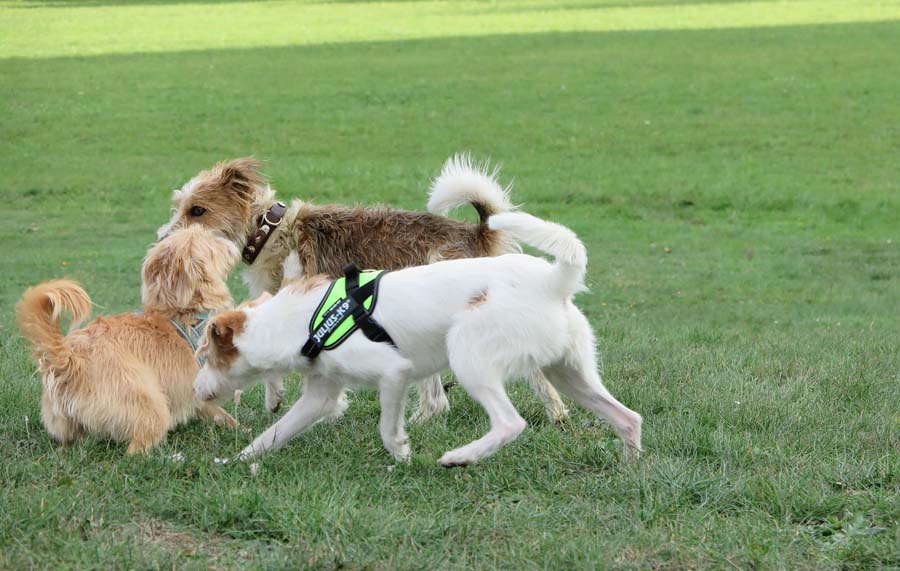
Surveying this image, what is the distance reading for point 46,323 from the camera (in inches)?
215

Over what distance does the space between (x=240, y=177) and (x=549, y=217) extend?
12360mm

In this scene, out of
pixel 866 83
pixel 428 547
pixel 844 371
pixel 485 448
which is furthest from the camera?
pixel 866 83

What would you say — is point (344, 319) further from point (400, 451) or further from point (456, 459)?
point (456, 459)

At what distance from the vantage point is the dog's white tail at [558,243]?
16.6 feet

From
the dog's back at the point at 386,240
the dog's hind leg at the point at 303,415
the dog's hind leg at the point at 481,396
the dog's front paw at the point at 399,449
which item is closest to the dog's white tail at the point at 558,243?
the dog's hind leg at the point at 481,396

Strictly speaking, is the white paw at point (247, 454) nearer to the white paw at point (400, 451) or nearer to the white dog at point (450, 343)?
the white dog at point (450, 343)

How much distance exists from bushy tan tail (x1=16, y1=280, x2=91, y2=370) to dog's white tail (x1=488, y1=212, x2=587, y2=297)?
7.08 ft

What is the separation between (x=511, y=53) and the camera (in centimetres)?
3481

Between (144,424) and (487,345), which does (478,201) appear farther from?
(144,424)

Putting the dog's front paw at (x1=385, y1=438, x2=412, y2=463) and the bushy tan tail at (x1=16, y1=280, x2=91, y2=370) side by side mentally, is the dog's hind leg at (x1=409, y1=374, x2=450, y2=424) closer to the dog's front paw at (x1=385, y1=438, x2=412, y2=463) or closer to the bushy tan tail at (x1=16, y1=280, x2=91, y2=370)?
the dog's front paw at (x1=385, y1=438, x2=412, y2=463)

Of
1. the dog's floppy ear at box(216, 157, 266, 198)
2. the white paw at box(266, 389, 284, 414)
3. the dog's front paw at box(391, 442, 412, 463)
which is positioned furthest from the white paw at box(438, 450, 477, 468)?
the dog's floppy ear at box(216, 157, 266, 198)

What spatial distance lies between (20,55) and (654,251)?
→ 25121 millimetres

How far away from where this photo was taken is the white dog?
5160 millimetres

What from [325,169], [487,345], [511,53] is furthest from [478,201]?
[511,53]
